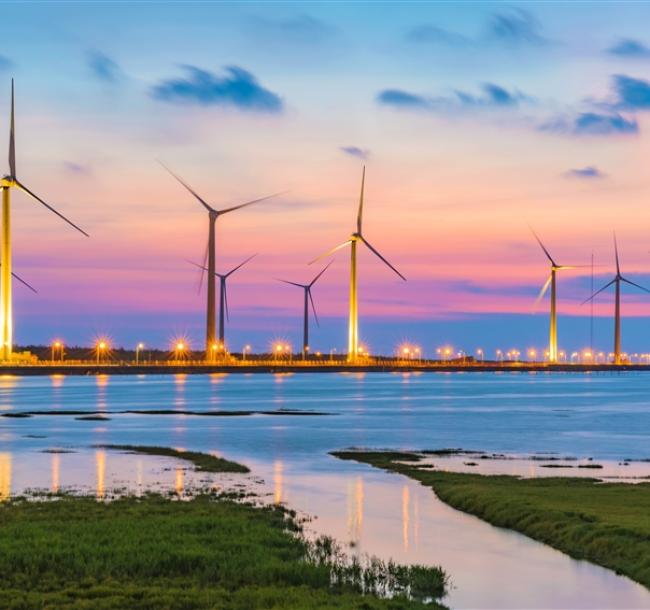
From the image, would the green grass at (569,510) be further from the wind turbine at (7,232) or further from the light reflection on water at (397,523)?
the wind turbine at (7,232)

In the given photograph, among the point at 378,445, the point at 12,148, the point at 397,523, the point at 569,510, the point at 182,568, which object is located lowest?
the point at 378,445

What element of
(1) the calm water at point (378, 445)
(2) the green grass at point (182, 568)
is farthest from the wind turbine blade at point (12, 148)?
(2) the green grass at point (182, 568)

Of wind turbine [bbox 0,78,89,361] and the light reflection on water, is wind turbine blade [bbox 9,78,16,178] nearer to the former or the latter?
wind turbine [bbox 0,78,89,361]

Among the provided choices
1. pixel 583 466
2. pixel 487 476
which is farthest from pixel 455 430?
pixel 487 476

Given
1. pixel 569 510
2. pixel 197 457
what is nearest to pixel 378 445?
pixel 197 457

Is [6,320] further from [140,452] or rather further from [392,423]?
[140,452]

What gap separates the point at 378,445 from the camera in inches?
2741

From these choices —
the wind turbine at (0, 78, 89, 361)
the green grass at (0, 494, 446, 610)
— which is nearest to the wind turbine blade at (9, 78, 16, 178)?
the wind turbine at (0, 78, 89, 361)

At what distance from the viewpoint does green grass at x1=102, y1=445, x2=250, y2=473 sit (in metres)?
51.0

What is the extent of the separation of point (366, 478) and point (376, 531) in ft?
49.4

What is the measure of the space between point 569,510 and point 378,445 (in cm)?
3751

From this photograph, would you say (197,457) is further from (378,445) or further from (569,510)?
(569,510)

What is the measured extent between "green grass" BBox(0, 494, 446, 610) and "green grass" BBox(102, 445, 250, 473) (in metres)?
18.9

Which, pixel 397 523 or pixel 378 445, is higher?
pixel 397 523
